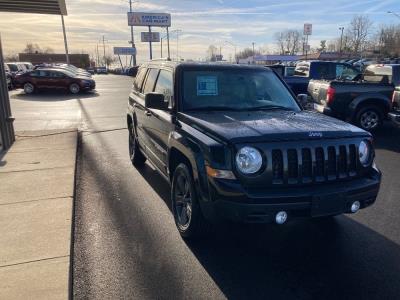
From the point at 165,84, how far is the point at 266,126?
189 centimetres

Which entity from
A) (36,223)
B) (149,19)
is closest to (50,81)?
(36,223)

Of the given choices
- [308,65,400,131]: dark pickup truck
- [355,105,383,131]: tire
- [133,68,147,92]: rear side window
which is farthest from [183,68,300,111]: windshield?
[355,105,383,131]: tire

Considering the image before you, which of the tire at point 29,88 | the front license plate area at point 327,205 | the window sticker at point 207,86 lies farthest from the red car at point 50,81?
the front license plate area at point 327,205

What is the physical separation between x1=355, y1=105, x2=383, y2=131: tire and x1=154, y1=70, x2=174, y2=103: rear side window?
22.6 ft

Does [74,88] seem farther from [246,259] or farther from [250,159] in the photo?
[250,159]

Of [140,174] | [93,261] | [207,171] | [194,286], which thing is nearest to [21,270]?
[93,261]

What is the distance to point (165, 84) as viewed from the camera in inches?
203

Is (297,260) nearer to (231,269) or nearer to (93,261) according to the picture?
(231,269)

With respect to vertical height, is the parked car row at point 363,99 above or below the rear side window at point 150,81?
below

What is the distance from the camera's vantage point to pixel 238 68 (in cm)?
506

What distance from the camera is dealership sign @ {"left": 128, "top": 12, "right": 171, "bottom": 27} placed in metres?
69.1

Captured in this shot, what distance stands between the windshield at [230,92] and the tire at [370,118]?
20.5 ft

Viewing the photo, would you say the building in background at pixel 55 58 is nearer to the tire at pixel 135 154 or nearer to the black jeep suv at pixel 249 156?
the tire at pixel 135 154

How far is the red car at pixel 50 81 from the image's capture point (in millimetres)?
25656
